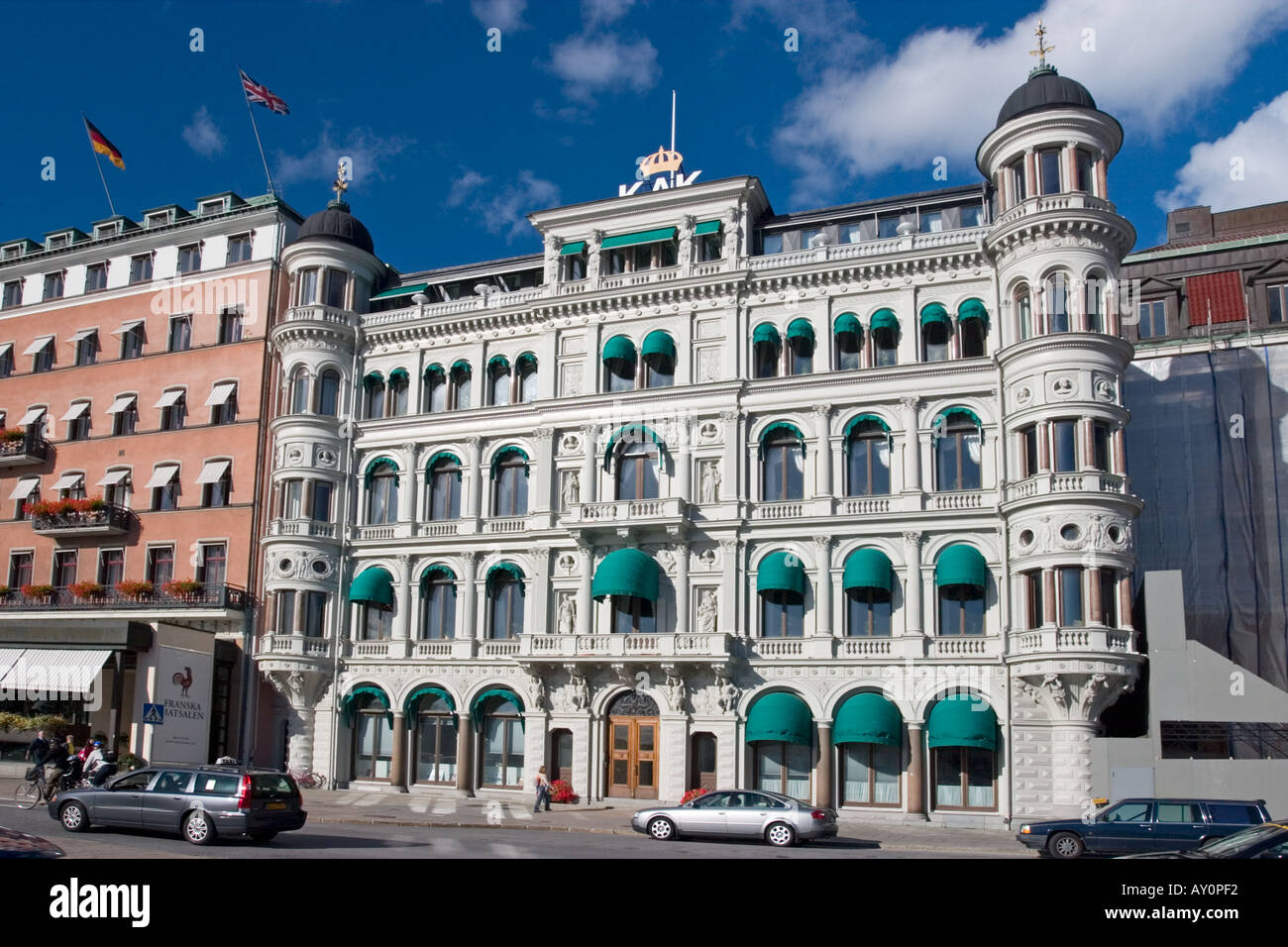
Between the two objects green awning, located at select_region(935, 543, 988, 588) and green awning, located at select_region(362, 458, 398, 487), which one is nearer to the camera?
green awning, located at select_region(935, 543, 988, 588)

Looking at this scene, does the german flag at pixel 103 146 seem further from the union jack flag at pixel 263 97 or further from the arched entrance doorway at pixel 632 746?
the arched entrance doorway at pixel 632 746

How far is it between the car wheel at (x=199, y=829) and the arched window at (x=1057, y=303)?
97.6ft

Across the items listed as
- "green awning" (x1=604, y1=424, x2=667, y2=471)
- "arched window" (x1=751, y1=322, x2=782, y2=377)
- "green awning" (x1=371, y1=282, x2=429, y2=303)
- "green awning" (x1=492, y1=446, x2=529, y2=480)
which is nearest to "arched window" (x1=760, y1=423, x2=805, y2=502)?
"arched window" (x1=751, y1=322, x2=782, y2=377)

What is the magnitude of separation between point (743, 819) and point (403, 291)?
1208 inches

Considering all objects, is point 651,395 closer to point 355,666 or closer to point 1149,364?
point 355,666

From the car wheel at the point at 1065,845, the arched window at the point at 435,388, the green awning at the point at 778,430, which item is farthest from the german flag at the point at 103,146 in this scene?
the car wheel at the point at 1065,845

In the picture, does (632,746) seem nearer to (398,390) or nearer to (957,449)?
(957,449)

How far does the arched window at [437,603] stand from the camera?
4669 cm

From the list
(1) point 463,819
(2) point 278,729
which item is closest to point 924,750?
(1) point 463,819

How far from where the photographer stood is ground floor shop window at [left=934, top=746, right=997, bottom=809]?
124 ft

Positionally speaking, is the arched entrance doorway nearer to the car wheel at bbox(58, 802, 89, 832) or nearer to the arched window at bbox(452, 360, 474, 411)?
the arched window at bbox(452, 360, 474, 411)

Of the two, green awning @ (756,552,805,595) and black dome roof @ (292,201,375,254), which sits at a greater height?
black dome roof @ (292,201,375,254)

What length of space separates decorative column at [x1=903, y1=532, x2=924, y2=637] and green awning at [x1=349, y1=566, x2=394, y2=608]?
20829 mm
